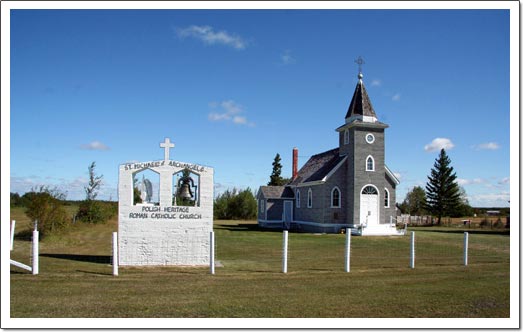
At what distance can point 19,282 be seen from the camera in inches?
435

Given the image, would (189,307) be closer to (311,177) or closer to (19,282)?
(19,282)

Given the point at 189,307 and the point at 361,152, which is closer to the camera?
the point at 189,307

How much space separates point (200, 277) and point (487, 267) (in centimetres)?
903

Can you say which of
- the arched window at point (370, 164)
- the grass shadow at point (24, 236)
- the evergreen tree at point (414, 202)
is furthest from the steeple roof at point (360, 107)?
the evergreen tree at point (414, 202)

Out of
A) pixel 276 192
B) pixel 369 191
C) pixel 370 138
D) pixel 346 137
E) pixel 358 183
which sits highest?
pixel 346 137

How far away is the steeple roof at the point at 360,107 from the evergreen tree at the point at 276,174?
29.2 m

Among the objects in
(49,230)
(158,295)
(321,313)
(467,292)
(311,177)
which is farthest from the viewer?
(311,177)

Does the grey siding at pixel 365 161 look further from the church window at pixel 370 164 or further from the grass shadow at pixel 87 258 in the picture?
the grass shadow at pixel 87 258

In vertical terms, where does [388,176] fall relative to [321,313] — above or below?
above

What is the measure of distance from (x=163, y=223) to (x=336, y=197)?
21314mm

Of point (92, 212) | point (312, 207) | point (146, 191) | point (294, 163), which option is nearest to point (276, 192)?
point (294, 163)

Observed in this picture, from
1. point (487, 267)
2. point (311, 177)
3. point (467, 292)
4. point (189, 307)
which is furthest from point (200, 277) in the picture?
point (311, 177)

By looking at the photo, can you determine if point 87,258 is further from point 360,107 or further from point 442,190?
point 442,190

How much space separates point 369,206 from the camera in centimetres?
3312
